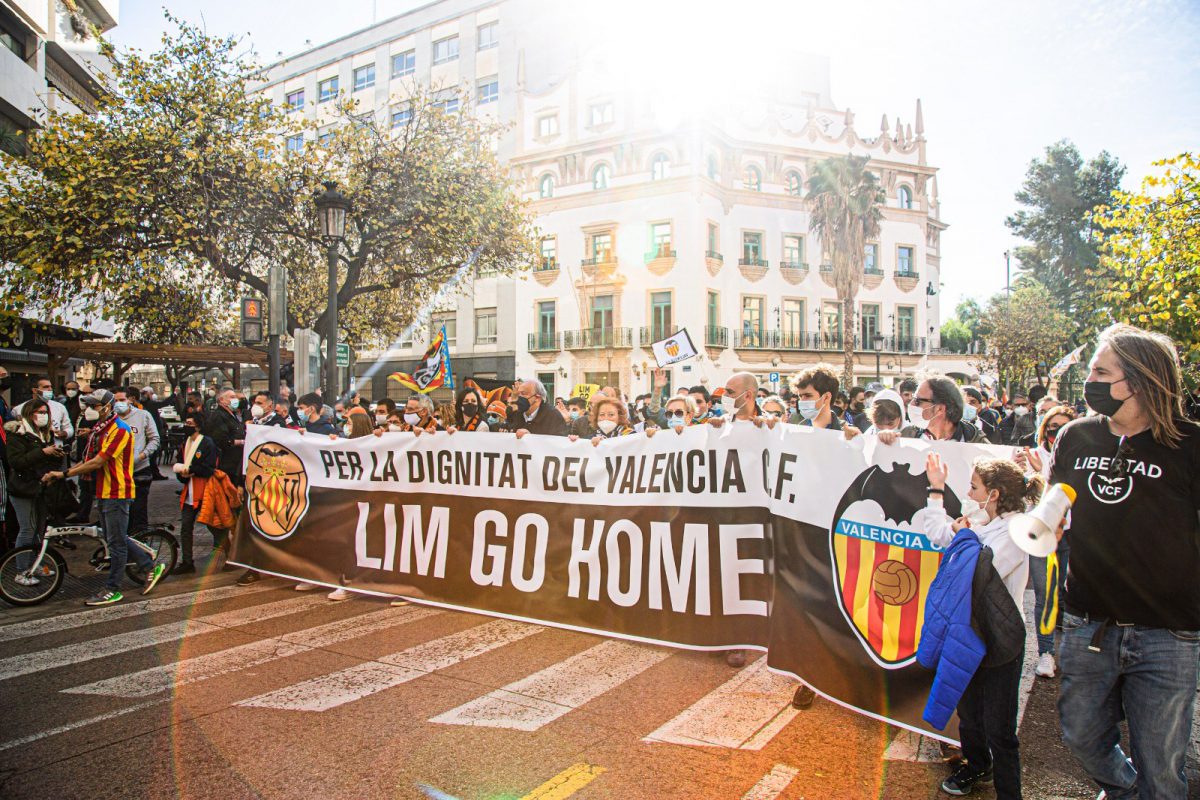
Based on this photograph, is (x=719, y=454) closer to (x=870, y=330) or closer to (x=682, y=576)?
(x=682, y=576)

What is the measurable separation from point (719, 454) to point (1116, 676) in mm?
2617

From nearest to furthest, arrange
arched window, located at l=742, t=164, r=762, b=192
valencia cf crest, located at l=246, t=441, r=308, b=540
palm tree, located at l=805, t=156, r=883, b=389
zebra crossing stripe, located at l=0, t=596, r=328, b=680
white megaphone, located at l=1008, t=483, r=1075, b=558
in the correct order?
1. white megaphone, located at l=1008, t=483, r=1075, b=558
2. zebra crossing stripe, located at l=0, t=596, r=328, b=680
3. valencia cf crest, located at l=246, t=441, r=308, b=540
4. palm tree, located at l=805, t=156, r=883, b=389
5. arched window, located at l=742, t=164, r=762, b=192

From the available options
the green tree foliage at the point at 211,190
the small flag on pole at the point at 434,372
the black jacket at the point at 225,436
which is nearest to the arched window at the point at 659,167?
the green tree foliage at the point at 211,190

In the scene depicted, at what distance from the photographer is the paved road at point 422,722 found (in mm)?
3447

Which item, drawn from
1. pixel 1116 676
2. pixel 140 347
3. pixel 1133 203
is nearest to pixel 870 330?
pixel 1133 203

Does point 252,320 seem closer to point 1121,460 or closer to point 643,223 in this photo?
point 1121,460

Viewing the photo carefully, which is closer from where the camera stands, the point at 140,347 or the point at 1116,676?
the point at 1116,676

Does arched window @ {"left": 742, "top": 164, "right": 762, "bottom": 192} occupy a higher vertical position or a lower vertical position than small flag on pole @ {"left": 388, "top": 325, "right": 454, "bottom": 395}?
higher

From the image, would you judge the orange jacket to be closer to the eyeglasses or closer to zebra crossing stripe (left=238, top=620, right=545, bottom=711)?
zebra crossing stripe (left=238, top=620, right=545, bottom=711)

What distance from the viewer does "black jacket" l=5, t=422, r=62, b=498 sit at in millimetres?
7367

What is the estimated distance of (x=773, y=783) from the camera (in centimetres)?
343

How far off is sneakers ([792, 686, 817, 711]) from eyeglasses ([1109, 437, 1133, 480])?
2.22 m

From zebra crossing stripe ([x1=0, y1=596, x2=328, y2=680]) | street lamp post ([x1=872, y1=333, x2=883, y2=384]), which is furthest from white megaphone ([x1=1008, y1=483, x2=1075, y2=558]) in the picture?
street lamp post ([x1=872, y1=333, x2=883, y2=384])

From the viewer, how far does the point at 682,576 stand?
5059mm
